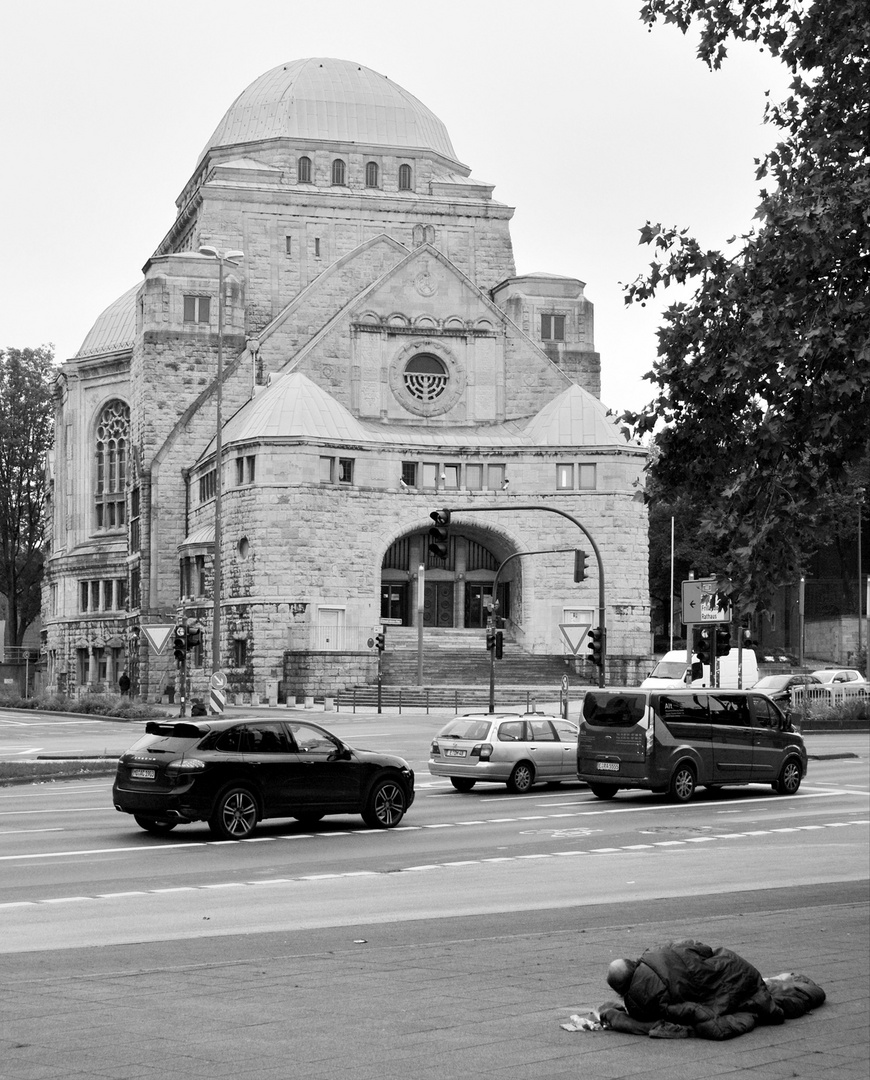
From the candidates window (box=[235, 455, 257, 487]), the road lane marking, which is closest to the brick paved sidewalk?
the road lane marking

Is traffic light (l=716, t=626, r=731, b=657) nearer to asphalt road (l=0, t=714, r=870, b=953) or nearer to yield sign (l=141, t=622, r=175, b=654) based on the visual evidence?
asphalt road (l=0, t=714, r=870, b=953)

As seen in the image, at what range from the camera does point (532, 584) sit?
2677 inches

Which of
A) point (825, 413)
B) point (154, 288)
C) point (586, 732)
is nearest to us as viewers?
point (825, 413)

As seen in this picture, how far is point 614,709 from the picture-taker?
25.0 m

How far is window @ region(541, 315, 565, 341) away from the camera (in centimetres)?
7762

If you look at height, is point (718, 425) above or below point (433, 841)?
above

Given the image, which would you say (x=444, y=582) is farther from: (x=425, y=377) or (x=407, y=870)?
(x=407, y=870)

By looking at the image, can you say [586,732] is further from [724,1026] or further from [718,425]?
[724,1026]

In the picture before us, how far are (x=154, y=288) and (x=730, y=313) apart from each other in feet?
199

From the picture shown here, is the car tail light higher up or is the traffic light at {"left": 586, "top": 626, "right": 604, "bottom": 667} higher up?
the traffic light at {"left": 586, "top": 626, "right": 604, "bottom": 667}

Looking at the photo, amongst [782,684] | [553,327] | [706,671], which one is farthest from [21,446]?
[782,684]

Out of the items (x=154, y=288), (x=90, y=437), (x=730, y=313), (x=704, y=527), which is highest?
(x=154, y=288)

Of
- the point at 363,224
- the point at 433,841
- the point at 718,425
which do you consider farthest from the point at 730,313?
the point at 363,224

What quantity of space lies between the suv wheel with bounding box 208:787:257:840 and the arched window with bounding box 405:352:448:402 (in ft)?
169
